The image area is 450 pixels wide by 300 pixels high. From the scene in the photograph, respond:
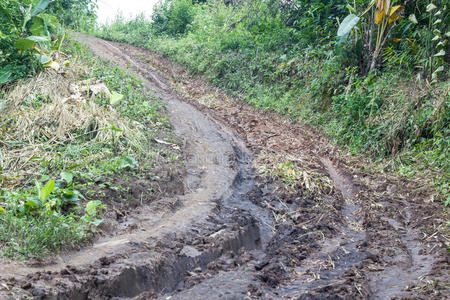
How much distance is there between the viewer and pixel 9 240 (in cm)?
333

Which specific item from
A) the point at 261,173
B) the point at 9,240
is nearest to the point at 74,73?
the point at 261,173

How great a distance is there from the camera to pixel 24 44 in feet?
21.9

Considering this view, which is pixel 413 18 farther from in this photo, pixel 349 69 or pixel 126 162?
pixel 126 162

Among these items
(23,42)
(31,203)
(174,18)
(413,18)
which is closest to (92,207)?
(31,203)

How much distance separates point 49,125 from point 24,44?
191cm

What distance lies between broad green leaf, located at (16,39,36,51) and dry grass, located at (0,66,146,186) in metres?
0.49

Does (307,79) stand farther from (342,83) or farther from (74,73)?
(74,73)

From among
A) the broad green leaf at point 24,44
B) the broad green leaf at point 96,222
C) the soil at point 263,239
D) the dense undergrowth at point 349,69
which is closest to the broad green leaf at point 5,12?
the broad green leaf at point 24,44

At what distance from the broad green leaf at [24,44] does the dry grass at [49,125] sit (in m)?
0.49

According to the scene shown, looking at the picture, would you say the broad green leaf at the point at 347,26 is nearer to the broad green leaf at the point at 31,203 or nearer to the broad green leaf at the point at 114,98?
the broad green leaf at the point at 114,98

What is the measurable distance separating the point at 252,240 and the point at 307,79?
731 cm

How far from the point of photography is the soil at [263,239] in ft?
10.3

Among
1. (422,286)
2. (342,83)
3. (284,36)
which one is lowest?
(422,286)

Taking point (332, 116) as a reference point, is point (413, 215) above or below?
below
